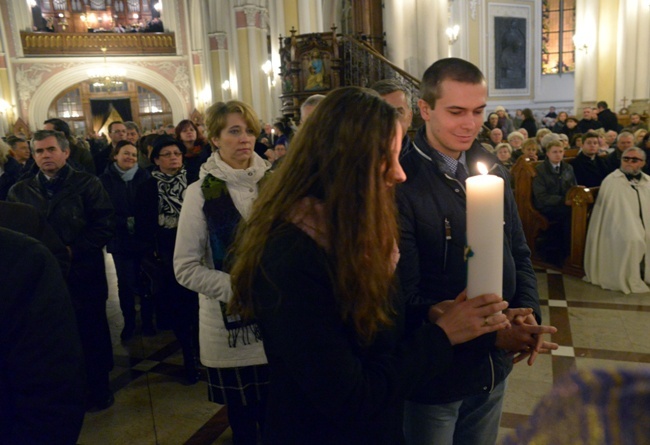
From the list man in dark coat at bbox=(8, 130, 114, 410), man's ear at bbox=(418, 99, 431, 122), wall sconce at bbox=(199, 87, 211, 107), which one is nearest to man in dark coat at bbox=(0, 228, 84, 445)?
man's ear at bbox=(418, 99, 431, 122)

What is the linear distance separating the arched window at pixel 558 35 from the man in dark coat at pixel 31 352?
22266 mm

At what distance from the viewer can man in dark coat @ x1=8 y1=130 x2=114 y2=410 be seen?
2.94m

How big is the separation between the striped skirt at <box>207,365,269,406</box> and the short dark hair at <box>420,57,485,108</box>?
4.45 ft

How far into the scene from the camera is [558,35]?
2034 cm

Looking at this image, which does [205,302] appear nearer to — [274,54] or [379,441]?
[379,441]

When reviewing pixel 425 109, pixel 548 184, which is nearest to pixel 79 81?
pixel 548 184

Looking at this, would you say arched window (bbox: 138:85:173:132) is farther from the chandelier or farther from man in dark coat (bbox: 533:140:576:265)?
man in dark coat (bbox: 533:140:576:265)

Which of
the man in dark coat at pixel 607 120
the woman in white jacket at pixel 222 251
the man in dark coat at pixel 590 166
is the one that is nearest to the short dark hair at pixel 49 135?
the woman in white jacket at pixel 222 251

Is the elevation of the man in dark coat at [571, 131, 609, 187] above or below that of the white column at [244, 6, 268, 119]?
below

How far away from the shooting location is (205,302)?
226cm

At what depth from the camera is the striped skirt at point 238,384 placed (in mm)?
2238

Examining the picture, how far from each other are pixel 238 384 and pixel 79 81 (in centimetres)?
2505

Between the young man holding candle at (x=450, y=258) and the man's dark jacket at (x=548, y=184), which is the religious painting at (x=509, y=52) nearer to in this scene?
the man's dark jacket at (x=548, y=184)

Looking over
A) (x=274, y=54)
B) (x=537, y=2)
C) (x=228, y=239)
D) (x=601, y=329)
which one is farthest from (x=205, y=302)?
(x=537, y=2)
